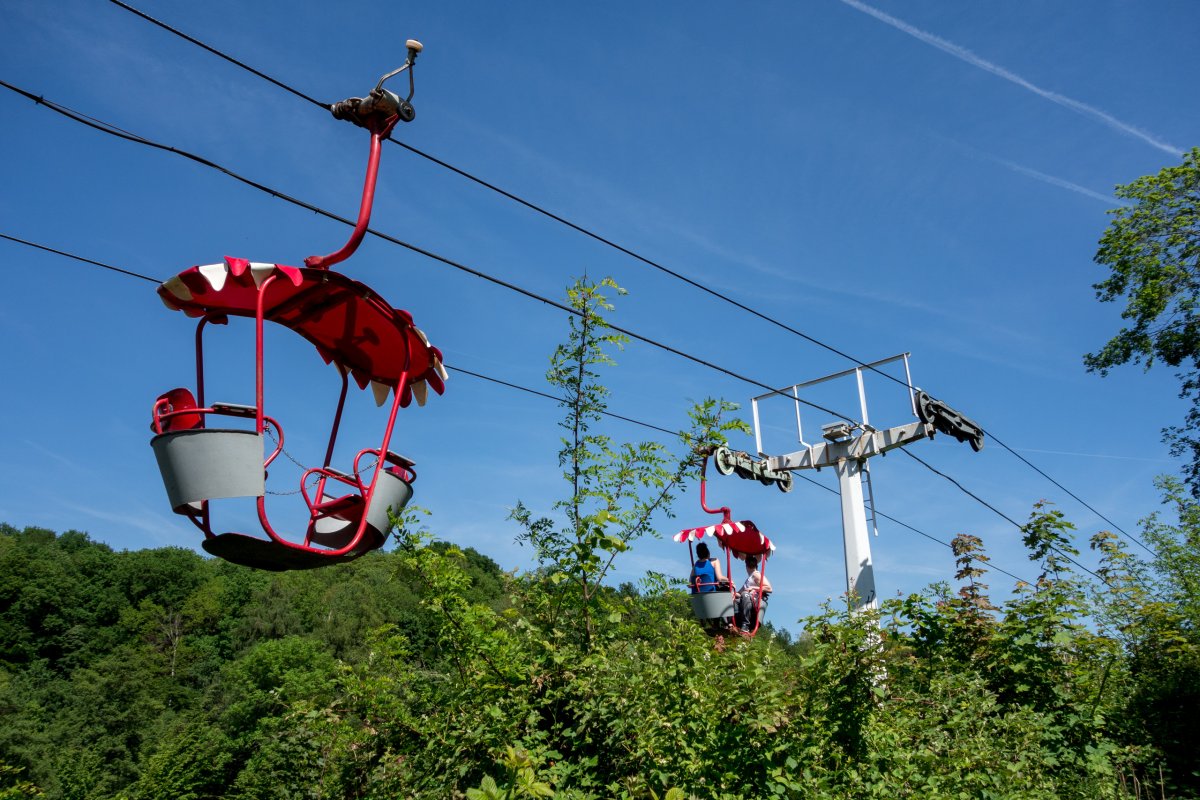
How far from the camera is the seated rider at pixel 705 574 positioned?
831 cm

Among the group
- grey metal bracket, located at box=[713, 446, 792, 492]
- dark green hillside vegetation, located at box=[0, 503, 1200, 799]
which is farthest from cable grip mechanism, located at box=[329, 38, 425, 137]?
grey metal bracket, located at box=[713, 446, 792, 492]

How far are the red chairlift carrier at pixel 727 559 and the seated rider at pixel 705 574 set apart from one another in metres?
0.01

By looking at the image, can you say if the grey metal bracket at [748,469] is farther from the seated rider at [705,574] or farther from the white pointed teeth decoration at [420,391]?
the white pointed teeth decoration at [420,391]

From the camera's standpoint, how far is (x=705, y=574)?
332 inches

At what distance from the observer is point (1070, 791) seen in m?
6.05

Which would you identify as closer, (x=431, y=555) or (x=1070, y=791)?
(x=431, y=555)

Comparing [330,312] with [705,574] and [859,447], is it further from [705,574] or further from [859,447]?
[859,447]

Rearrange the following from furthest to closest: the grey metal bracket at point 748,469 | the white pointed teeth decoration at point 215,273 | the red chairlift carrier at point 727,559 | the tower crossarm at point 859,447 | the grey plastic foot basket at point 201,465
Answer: the grey metal bracket at point 748,469, the tower crossarm at point 859,447, the red chairlift carrier at point 727,559, the white pointed teeth decoration at point 215,273, the grey plastic foot basket at point 201,465

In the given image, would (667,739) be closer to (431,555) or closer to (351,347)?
(431,555)

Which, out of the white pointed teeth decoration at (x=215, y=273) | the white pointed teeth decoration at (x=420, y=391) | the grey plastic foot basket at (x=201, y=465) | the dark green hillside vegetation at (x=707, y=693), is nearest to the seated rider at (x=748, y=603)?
the dark green hillside vegetation at (x=707, y=693)

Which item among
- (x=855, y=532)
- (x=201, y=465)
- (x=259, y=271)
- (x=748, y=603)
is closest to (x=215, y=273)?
(x=259, y=271)

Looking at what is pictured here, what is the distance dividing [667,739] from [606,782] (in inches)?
16.4

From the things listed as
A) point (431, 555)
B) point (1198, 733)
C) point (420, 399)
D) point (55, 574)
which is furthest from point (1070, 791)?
point (55, 574)

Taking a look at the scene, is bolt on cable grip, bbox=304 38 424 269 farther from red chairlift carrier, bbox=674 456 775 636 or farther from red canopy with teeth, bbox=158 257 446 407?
red chairlift carrier, bbox=674 456 775 636
